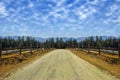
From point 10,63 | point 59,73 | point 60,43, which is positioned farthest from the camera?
point 60,43

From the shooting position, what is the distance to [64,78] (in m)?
10.5

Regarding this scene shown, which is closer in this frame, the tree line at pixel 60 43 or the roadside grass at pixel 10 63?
the roadside grass at pixel 10 63

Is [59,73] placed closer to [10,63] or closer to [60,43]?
[10,63]

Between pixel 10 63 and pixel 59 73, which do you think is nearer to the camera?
pixel 59 73

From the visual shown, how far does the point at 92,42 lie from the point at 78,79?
138291 millimetres

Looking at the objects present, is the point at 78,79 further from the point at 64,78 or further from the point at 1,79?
the point at 1,79

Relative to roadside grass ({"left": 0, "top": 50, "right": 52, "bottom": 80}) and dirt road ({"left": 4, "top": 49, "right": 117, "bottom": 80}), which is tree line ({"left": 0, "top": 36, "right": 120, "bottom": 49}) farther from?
dirt road ({"left": 4, "top": 49, "right": 117, "bottom": 80})

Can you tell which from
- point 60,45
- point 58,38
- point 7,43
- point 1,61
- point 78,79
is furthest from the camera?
point 58,38

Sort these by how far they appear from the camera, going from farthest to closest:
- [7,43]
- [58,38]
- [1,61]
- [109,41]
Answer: [58,38]
[109,41]
[7,43]
[1,61]

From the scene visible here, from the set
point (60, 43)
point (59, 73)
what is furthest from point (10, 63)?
point (60, 43)

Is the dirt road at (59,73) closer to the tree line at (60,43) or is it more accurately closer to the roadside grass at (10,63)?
the roadside grass at (10,63)

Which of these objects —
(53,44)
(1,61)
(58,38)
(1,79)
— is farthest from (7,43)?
(1,79)

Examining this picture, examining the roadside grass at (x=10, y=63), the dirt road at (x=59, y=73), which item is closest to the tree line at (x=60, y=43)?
the roadside grass at (x=10, y=63)

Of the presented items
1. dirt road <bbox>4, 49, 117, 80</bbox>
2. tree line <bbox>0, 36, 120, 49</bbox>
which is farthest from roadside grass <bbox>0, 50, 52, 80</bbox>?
tree line <bbox>0, 36, 120, 49</bbox>
